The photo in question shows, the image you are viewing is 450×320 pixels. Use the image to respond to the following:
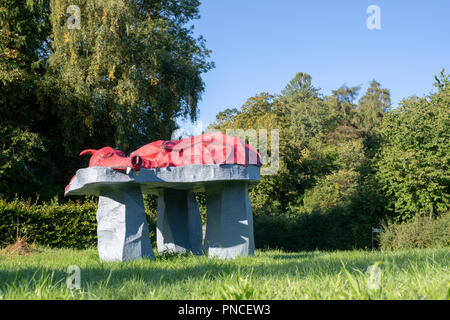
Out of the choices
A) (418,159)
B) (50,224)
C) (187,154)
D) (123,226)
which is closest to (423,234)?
(418,159)

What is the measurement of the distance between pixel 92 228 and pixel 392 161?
44.9 ft

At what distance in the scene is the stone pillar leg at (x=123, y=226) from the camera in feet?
26.4

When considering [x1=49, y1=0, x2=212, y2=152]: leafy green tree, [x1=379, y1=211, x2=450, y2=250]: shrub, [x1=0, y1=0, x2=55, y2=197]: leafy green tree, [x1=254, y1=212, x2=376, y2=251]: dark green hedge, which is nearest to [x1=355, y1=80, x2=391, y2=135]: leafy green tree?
[x1=254, y1=212, x2=376, y2=251]: dark green hedge

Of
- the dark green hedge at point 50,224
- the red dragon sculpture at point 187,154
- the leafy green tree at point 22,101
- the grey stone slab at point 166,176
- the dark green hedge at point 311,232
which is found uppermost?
the leafy green tree at point 22,101

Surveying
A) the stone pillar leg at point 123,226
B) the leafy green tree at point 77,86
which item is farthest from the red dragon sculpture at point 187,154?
the leafy green tree at point 77,86

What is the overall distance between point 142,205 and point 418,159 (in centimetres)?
1477

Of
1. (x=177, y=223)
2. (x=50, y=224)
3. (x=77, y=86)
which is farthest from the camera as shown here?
(x=77, y=86)

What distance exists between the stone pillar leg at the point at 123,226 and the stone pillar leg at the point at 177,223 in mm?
1964

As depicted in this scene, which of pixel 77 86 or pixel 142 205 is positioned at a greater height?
pixel 77 86

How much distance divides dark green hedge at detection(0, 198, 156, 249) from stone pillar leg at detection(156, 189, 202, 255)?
386cm

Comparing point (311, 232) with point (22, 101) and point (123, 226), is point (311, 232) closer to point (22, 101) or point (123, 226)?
point (123, 226)

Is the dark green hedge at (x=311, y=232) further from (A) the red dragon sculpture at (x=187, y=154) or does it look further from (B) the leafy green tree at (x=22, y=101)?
(A) the red dragon sculpture at (x=187, y=154)

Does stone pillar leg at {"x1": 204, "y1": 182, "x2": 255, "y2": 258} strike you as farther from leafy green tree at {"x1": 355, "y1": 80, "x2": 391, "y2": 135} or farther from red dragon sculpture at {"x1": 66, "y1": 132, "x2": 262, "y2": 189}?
leafy green tree at {"x1": 355, "y1": 80, "x2": 391, "y2": 135}

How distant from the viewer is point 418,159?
18953 mm
